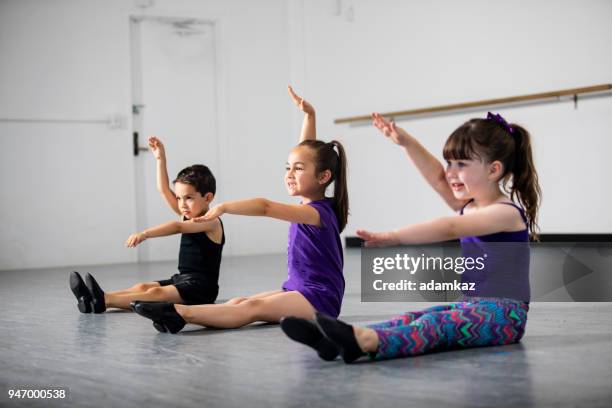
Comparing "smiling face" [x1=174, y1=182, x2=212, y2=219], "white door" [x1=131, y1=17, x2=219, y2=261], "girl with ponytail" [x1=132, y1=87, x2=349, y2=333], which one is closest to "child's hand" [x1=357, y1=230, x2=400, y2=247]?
"girl with ponytail" [x1=132, y1=87, x2=349, y2=333]

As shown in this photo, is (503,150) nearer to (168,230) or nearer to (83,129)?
(168,230)

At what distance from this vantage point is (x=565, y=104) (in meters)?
5.46

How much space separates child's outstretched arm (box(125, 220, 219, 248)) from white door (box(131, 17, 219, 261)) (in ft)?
12.1

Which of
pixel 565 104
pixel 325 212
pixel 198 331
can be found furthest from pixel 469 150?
pixel 565 104

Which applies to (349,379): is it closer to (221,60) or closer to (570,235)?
(570,235)

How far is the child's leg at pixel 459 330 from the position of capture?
6.01 feet

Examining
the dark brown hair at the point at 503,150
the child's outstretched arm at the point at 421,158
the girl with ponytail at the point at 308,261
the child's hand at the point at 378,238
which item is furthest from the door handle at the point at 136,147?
the child's hand at the point at 378,238

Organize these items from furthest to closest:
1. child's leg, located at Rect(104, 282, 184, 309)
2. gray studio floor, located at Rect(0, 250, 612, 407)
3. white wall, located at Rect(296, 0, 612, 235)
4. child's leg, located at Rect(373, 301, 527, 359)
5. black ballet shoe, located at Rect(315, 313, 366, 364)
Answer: white wall, located at Rect(296, 0, 612, 235) < child's leg, located at Rect(104, 282, 184, 309) < child's leg, located at Rect(373, 301, 527, 359) < black ballet shoe, located at Rect(315, 313, 366, 364) < gray studio floor, located at Rect(0, 250, 612, 407)

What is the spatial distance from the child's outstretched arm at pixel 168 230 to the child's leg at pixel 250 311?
0.23 metres

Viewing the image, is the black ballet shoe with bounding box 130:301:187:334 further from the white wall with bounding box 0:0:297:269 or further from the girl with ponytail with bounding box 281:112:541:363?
the white wall with bounding box 0:0:297:269

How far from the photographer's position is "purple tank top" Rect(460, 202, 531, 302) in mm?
1942

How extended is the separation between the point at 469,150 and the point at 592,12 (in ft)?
12.6

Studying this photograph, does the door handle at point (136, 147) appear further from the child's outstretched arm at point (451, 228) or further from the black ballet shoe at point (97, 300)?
the child's outstretched arm at point (451, 228)

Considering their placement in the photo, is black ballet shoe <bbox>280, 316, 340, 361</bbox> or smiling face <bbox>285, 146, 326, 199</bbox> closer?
black ballet shoe <bbox>280, 316, 340, 361</bbox>
